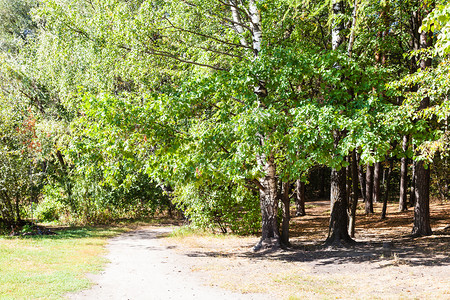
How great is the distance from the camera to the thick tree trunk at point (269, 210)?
472 inches

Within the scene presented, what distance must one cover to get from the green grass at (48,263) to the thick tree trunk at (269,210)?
4949mm

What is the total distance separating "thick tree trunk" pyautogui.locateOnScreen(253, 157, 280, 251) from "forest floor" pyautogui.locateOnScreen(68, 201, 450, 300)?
45cm

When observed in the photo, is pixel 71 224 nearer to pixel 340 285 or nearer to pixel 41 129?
pixel 41 129

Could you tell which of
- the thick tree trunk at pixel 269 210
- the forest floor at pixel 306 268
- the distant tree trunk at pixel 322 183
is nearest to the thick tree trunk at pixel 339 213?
the forest floor at pixel 306 268

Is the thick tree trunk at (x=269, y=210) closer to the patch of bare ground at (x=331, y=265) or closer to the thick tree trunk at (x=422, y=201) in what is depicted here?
the patch of bare ground at (x=331, y=265)

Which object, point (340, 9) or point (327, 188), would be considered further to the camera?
point (327, 188)

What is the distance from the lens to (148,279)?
28.7 feet

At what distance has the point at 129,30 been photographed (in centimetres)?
1153

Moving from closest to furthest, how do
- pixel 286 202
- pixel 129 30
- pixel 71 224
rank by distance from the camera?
pixel 129 30 < pixel 286 202 < pixel 71 224

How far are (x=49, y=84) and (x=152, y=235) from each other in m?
9.62

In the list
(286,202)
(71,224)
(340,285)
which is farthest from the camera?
(71,224)

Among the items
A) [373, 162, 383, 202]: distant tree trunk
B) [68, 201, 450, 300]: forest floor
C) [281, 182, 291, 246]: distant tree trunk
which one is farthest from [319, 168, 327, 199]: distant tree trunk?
[281, 182, 291, 246]: distant tree trunk

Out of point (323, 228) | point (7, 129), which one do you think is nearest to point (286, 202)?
point (323, 228)

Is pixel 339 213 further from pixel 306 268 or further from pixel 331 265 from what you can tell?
pixel 306 268
